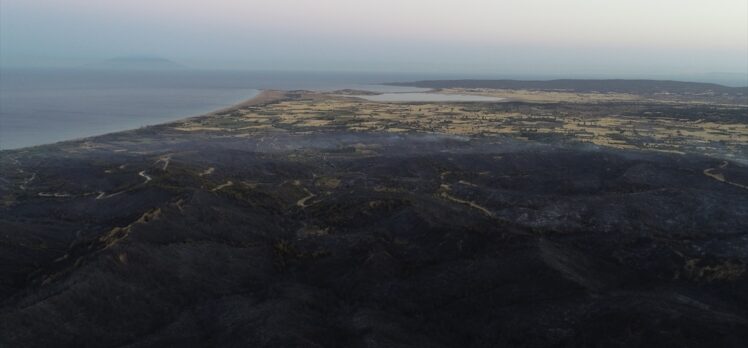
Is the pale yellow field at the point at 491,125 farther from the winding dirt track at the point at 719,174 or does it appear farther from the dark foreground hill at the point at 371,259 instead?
the dark foreground hill at the point at 371,259

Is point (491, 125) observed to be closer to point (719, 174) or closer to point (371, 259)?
point (719, 174)

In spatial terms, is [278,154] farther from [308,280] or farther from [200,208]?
[308,280]

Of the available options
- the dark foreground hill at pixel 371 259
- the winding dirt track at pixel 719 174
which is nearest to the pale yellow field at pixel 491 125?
the winding dirt track at pixel 719 174

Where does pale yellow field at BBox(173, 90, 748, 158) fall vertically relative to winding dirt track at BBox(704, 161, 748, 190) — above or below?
above

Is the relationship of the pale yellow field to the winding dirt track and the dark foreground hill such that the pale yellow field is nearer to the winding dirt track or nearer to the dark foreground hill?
the winding dirt track

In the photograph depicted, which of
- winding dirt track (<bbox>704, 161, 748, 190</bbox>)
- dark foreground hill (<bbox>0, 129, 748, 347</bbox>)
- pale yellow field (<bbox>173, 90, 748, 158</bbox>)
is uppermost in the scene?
pale yellow field (<bbox>173, 90, 748, 158</bbox>)

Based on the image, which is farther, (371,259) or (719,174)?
(719,174)

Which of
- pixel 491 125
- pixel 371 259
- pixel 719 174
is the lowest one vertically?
pixel 371 259

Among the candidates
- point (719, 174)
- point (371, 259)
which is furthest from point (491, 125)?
point (371, 259)

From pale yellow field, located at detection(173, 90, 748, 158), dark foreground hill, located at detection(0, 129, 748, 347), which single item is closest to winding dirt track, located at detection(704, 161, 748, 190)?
dark foreground hill, located at detection(0, 129, 748, 347)
